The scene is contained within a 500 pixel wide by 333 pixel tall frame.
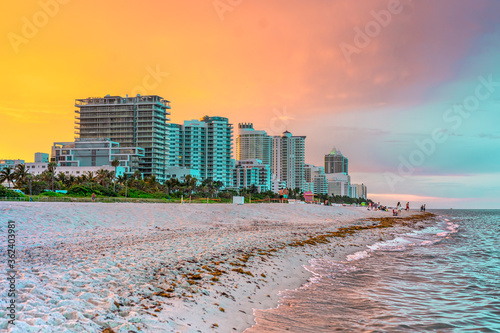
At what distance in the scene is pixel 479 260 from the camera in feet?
73.2

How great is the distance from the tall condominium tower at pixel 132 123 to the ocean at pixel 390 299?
14858cm

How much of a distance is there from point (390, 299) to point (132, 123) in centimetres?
Result: 17379

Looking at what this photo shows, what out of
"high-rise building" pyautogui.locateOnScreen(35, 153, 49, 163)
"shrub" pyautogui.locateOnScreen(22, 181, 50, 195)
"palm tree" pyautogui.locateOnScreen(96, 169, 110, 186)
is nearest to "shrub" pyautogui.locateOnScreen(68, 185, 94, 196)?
"shrub" pyautogui.locateOnScreen(22, 181, 50, 195)

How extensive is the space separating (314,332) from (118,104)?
18320 cm

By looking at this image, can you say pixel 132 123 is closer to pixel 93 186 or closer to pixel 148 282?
pixel 93 186

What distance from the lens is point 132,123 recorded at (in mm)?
172375

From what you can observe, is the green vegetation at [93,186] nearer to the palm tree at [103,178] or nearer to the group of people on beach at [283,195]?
the palm tree at [103,178]

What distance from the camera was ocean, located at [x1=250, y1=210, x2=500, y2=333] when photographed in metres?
9.31

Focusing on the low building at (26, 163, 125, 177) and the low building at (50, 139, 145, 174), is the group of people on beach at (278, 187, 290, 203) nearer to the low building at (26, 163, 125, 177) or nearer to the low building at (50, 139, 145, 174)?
the low building at (26, 163, 125, 177)

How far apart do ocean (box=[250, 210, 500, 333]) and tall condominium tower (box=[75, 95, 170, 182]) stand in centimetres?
14858

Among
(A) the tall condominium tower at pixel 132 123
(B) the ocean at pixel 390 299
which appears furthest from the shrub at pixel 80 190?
(A) the tall condominium tower at pixel 132 123

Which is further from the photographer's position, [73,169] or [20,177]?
[73,169]

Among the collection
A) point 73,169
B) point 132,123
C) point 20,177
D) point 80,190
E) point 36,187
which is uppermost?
point 132,123

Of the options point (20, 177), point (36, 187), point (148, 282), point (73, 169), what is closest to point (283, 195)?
point (36, 187)
